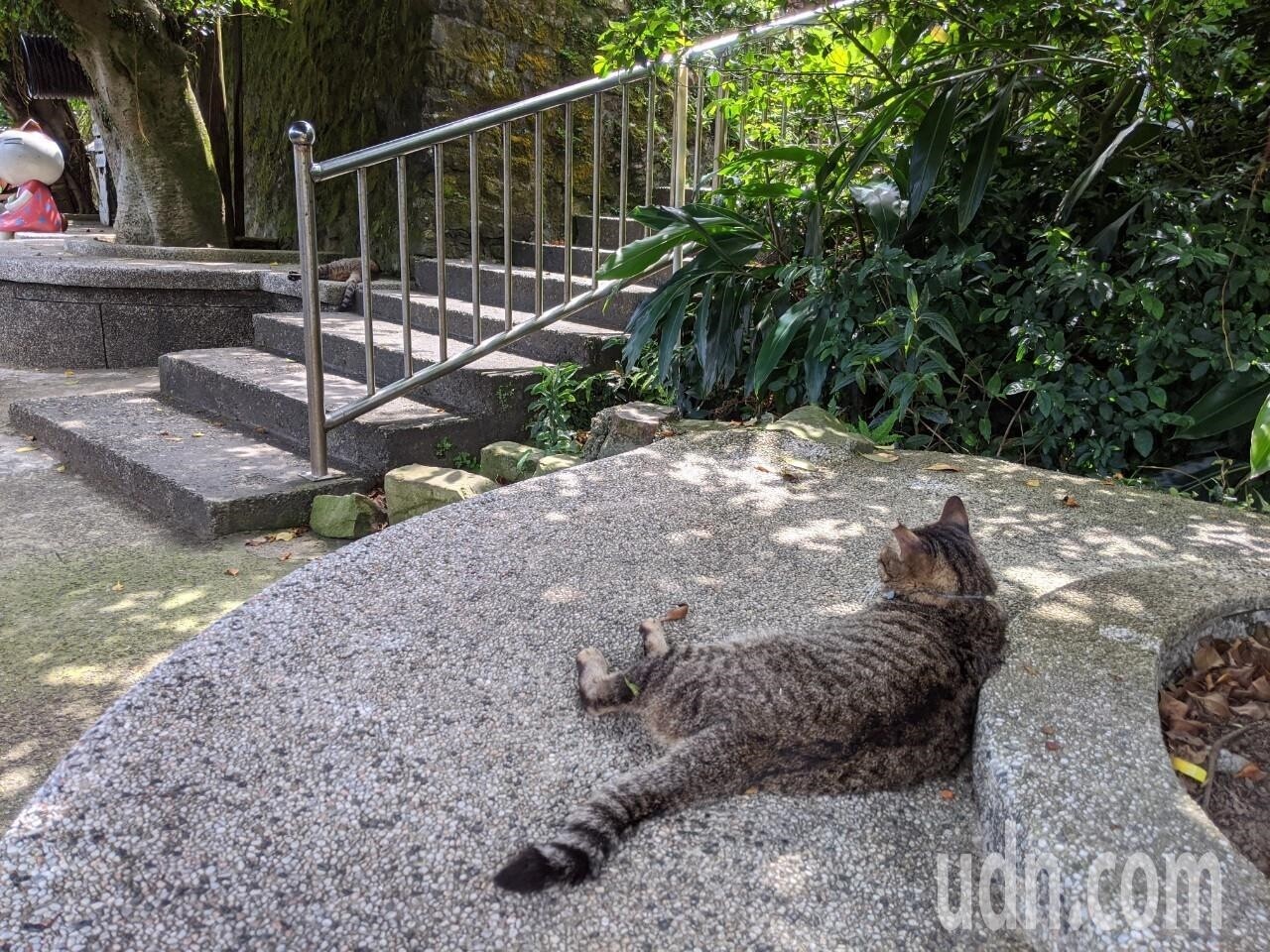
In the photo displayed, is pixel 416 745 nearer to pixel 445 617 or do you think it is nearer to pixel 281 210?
pixel 445 617

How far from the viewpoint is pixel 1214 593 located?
2.29 metres

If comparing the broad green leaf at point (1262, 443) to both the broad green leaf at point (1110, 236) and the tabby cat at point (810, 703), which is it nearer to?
the tabby cat at point (810, 703)

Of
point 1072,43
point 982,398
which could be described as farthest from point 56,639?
point 1072,43

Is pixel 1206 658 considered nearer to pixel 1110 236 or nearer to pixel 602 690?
pixel 602 690

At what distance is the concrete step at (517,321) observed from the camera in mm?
4957

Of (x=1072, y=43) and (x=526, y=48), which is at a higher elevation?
(x=526, y=48)

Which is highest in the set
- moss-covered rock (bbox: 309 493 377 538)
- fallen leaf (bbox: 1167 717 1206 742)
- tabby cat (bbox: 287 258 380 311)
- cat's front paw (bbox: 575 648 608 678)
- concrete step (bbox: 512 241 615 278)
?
concrete step (bbox: 512 241 615 278)

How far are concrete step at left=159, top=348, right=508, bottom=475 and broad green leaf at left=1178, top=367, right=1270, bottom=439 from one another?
297 cm

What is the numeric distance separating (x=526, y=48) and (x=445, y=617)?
16.8 feet

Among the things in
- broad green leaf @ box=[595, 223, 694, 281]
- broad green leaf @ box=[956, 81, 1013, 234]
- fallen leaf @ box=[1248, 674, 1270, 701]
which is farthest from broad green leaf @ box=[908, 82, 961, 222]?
fallen leaf @ box=[1248, 674, 1270, 701]

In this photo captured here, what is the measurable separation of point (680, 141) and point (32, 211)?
8.29 m

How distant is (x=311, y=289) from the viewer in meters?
3.77

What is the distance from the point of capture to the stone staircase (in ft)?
13.2

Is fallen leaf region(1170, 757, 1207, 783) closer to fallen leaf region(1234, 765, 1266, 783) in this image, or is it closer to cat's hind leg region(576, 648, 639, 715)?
fallen leaf region(1234, 765, 1266, 783)
